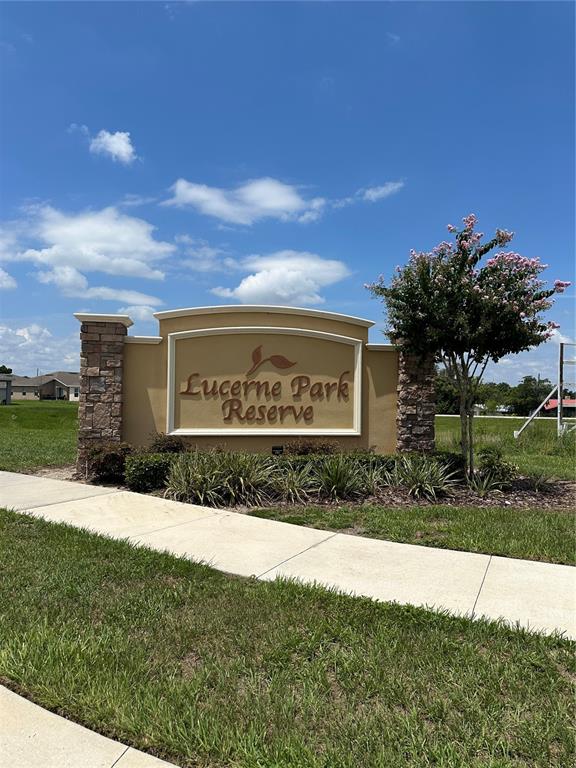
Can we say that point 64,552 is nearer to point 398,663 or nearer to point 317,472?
point 398,663

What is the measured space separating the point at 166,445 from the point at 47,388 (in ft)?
335

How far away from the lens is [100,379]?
405 inches

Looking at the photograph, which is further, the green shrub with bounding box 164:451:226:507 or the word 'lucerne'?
the word 'lucerne'

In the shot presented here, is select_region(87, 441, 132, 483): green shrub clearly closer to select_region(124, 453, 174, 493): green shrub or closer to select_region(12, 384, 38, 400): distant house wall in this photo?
select_region(124, 453, 174, 493): green shrub

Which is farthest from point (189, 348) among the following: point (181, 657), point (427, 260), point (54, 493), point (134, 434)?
point (181, 657)

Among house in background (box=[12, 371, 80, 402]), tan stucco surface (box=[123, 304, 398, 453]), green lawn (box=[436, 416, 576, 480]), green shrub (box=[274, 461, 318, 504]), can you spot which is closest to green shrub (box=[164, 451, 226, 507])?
green shrub (box=[274, 461, 318, 504])

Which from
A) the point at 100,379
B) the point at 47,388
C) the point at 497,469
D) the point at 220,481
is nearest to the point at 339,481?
the point at 220,481

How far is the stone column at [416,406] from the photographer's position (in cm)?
1108

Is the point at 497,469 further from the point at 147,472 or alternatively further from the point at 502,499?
the point at 147,472

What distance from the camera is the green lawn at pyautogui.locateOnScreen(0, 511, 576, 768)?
2.49m

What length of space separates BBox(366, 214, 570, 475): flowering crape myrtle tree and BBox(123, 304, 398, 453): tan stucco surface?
6.73ft

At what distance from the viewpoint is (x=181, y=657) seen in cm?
329

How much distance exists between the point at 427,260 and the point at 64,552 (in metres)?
7.13

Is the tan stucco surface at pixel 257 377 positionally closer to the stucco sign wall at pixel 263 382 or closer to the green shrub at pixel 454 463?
the stucco sign wall at pixel 263 382
